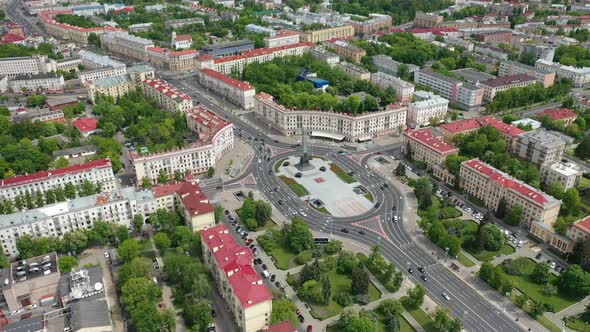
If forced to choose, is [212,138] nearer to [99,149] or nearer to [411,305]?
[99,149]

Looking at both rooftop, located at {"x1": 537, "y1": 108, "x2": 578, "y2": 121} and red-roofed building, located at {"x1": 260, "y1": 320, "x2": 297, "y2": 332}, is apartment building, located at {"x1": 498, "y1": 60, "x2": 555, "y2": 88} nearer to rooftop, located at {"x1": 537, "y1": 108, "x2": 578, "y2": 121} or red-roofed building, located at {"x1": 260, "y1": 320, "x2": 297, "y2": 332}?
rooftop, located at {"x1": 537, "y1": 108, "x2": 578, "y2": 121}

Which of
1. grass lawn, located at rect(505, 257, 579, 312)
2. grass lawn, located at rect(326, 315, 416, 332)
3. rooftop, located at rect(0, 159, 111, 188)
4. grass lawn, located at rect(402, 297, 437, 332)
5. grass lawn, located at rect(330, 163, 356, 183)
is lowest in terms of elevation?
grass lawn, located at rect(326, 315, 416, 332)

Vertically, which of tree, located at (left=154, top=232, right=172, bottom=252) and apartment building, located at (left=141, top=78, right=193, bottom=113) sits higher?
apartment building, located at (left=141, top=78, right=193, bottom=113)

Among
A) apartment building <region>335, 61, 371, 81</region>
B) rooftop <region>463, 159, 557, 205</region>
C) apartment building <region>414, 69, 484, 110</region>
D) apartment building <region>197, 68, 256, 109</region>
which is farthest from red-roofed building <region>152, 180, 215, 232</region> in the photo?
apartment building <region>414, 69, 484, 110</region>

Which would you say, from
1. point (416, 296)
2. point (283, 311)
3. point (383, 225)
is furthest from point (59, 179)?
point (416, 296)

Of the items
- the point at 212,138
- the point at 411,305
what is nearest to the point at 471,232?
the point at 411,305

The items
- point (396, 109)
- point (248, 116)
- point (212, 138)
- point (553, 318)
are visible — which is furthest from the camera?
point (248, 116)

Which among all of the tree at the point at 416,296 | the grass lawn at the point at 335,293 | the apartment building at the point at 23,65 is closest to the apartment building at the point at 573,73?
the tree at the point at 416,296
